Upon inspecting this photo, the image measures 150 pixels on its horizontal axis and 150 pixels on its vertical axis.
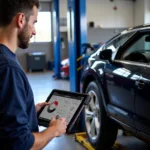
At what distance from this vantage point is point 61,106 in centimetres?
177

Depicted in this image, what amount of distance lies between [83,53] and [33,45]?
9.57m

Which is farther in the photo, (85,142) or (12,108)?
(85,142)

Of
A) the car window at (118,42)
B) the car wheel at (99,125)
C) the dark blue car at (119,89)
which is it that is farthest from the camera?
the car wheel at (99,125)

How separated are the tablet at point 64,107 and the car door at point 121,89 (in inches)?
44.4

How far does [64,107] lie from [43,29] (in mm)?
12745

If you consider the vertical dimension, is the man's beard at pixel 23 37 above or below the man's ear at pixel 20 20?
below

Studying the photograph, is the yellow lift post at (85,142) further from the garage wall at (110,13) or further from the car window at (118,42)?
the garage wall at (110,13)

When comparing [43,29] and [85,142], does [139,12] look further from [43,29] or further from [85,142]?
[85,142]

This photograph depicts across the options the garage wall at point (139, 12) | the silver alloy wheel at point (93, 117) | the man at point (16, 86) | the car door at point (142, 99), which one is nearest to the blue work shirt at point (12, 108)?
the man at point (16, 86)

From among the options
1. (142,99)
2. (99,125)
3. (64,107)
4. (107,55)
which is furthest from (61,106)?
(99,125)

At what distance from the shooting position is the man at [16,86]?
1238mm

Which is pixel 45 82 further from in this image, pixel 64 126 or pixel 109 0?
pixel 64 126

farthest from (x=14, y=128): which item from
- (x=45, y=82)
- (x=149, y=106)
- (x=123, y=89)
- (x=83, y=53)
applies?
(x=45, y=82)

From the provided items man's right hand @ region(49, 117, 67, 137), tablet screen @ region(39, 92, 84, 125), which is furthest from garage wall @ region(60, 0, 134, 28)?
man's right hand @ region(49, 117, 67, 137)
